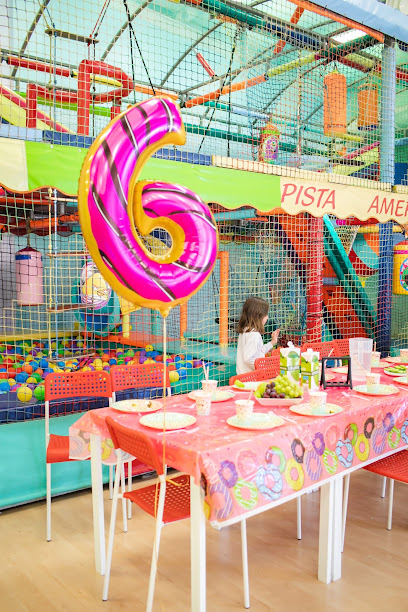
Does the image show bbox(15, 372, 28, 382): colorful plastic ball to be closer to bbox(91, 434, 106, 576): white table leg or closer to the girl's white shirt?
the girl's white shirt

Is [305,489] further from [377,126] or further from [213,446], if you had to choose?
[377,126]

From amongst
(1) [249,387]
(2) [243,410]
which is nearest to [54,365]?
(1) [249,387]

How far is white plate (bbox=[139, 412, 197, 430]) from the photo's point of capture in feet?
7.45

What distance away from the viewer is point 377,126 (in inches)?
246

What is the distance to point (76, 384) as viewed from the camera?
334cm

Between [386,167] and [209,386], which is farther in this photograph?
[386,167]

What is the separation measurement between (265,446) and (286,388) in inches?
24.5

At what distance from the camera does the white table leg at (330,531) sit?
2.53 m

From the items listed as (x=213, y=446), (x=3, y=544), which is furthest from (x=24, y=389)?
(x=213, y=446)

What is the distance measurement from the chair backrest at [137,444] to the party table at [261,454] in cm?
9

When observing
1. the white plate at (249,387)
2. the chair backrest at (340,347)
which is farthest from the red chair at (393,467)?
the chair backrest at (340,347)

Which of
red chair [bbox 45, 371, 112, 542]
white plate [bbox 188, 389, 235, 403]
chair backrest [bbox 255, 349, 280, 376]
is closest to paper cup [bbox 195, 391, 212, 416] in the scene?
white plate [bbox 188, 389, 235, 403]

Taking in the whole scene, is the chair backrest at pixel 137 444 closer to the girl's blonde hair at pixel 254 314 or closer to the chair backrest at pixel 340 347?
the girl's blonde hair at pixel 254 314

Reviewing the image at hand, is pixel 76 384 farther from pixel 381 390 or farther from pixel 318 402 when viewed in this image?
pixel 381 390
